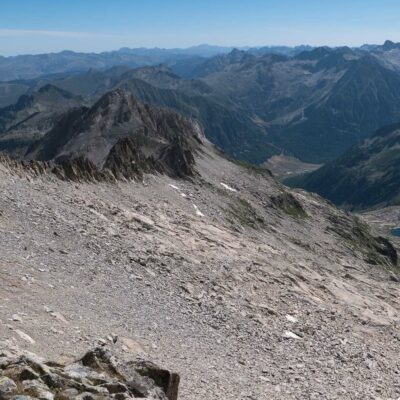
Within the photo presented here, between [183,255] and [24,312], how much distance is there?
23359 millimetres

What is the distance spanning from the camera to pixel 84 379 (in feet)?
62.1

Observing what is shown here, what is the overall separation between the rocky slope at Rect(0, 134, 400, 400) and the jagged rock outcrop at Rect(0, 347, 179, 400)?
3560 mm

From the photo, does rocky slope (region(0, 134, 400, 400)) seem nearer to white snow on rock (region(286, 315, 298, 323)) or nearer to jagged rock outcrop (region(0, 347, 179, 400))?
white snow on rock (region(286, 315, 298, 323))

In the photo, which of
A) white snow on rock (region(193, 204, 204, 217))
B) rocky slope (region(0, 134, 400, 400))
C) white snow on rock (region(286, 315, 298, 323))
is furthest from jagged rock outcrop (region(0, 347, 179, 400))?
white snow on rock (region(193, 204, 204, 217))

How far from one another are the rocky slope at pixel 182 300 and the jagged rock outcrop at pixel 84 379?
3560mm

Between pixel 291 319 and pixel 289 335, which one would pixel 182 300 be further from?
pixel 291 319

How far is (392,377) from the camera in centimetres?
3803

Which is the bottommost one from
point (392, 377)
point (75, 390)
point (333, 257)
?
point (333, 257)

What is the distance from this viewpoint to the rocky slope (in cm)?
2877

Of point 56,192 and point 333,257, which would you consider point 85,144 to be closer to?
point 333,257

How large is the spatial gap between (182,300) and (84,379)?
20212 millimetres

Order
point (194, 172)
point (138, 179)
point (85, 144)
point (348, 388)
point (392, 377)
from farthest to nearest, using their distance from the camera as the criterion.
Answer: point (85, 144) < point (194, 172) < point (138, 179) < point (392, 377) < point (348, 388)

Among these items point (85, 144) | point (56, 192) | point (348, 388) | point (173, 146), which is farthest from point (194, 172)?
point (85, 144)

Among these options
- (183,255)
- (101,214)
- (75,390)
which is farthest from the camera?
(101,214)
